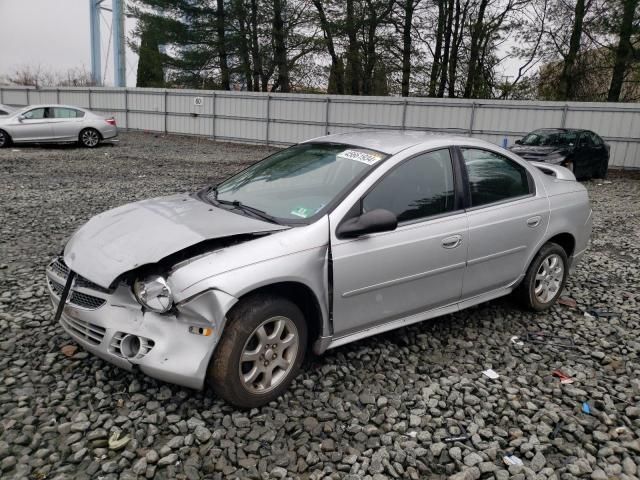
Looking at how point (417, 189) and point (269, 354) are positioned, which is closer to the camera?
point (269, 354)

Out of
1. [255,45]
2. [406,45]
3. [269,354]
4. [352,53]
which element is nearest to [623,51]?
[406,45]

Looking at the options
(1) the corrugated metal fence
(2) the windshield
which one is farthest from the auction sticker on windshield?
(1) the corrugated metal fence

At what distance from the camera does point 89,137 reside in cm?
1678

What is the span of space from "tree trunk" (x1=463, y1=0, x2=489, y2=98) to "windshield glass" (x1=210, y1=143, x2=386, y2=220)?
22.0 meters

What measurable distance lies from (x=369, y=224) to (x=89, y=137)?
1597cm

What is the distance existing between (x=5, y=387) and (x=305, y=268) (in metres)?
1.92

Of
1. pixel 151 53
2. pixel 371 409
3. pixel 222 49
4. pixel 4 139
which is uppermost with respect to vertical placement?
pixel 222 49

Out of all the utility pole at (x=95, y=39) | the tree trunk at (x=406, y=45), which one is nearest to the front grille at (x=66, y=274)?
the tree trunk at (x=406, y=45)

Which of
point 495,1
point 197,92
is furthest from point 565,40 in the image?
point 197,92

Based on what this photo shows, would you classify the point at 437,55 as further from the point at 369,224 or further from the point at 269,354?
the point at 269,354

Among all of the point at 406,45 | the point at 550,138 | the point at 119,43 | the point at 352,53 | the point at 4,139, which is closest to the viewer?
the point at 550,138

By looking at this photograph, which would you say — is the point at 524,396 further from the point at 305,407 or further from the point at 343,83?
the point at 343,83

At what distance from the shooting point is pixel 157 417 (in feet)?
9.53

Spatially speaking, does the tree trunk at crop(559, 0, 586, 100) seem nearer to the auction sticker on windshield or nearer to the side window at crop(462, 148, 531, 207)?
the side window at crop(462, 148, 531, 207)
